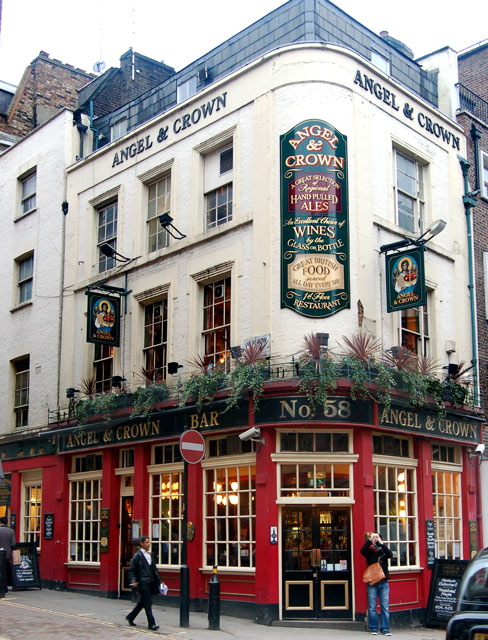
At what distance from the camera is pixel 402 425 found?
16141 mm

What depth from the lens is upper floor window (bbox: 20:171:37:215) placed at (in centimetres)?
2498

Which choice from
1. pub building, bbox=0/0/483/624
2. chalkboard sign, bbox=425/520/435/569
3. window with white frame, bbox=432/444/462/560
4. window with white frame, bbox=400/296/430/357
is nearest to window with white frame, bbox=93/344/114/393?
pub building, bbox=0/0/483/624

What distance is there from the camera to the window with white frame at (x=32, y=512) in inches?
859

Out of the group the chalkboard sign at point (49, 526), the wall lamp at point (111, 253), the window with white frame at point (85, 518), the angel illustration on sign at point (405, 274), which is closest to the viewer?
the angel illustration on sign at point (405, 274)

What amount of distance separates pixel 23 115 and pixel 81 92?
331cm

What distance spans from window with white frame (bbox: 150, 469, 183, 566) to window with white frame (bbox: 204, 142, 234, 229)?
5720 mm

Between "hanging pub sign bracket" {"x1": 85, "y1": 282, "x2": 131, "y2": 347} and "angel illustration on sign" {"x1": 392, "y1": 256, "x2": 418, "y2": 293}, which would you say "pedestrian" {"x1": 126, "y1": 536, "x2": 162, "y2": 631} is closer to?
"hanging pub sign bracket" {"x1": 85, "y1": 282, "x2": 131, "y2": 347}

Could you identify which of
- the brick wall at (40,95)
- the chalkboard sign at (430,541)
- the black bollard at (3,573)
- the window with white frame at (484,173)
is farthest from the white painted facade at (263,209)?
the brick wall at (40,95)

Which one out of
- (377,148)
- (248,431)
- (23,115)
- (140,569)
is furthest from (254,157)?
(23,115)

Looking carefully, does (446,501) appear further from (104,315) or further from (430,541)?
(104,315)

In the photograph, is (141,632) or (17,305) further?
(17,305)

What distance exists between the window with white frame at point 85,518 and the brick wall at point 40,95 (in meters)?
15.2

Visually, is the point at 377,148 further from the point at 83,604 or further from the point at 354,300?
the point at 83,604

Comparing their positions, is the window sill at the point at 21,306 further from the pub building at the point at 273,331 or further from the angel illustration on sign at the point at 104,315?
the angel illustration on sign at the point at 104,315
